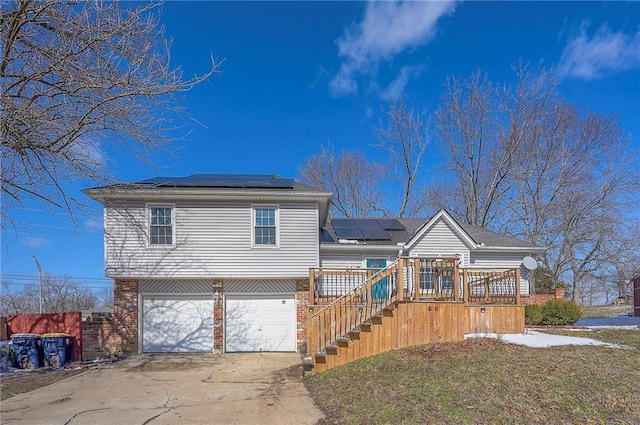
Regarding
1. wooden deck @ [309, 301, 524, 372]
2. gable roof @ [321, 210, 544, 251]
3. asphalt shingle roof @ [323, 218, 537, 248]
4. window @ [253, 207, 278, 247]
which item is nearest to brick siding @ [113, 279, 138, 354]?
window @ [253, 207, 278, 247]

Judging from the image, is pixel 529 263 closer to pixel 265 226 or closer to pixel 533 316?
pixel 533 316

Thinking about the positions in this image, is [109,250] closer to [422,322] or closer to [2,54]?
[2,54]

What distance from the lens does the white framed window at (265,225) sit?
12430mm

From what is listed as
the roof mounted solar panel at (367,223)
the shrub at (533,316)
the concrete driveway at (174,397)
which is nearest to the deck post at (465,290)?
the concrete driveway at (174,397)

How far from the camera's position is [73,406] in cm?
677

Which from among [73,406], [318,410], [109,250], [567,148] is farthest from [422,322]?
[567,148]

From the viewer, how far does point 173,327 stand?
12375 millimetres

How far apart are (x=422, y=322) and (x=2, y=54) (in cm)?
943

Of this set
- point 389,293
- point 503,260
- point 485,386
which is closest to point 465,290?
point 389,293

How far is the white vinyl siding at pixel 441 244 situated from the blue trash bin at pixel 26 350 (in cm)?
1178

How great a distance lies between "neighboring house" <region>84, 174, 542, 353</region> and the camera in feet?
39.5

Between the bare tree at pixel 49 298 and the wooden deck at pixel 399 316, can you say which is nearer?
the wooden deck at pixel 399 316

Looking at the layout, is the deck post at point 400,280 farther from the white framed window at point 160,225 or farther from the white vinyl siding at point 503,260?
the white vinyl siding at point 503,260

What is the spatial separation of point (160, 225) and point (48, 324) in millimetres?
4519
